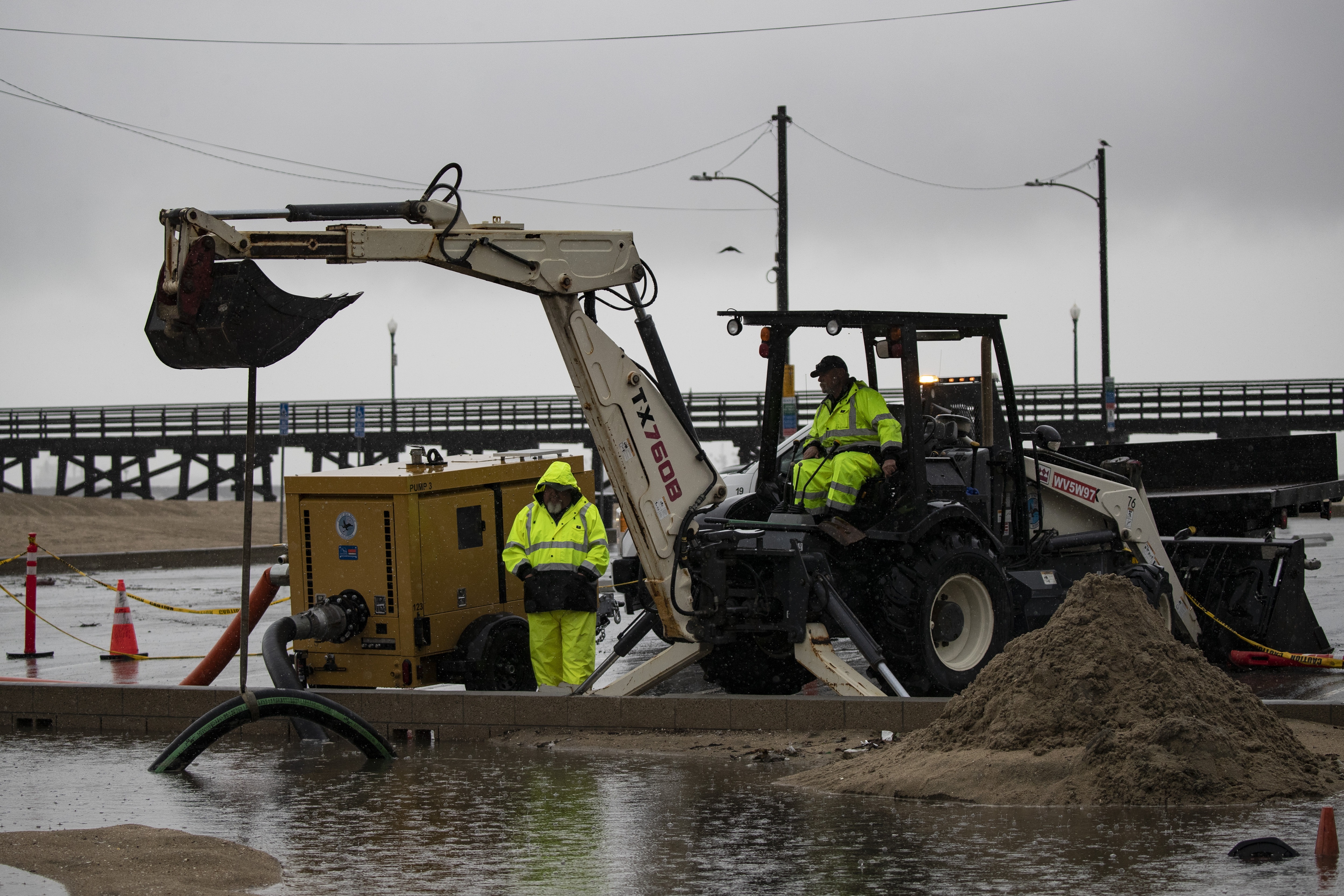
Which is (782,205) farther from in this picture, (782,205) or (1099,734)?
(1099,734)

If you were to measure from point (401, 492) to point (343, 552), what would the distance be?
0.61m

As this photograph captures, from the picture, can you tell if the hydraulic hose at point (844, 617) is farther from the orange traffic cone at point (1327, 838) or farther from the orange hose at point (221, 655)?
the orange hose at point (221, 655)

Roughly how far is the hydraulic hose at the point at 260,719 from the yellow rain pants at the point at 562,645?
1.45 m

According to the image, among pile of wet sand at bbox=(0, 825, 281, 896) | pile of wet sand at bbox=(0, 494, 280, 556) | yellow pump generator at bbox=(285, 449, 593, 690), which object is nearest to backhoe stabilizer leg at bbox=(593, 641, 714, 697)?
yellow pump generator at bbox=(285, 449, 593, 690)

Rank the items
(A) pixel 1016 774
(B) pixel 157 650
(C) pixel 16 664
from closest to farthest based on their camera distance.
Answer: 1. (A) pixel 1016 774
2. (C) pixel 16 664
3. (B) pixel 157 650

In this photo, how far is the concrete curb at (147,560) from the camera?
87.7 ft

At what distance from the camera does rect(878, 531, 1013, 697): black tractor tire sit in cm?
1013

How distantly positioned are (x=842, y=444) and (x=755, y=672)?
72.8 inches

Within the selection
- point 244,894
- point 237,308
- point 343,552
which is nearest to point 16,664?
point 343,552

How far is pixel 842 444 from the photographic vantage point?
34.0 ft

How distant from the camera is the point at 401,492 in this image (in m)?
10.5

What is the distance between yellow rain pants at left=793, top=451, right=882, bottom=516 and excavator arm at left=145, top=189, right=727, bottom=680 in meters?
0.59

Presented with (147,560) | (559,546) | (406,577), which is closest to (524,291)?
(559,546)

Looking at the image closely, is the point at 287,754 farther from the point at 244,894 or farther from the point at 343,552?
the point at 244,894
